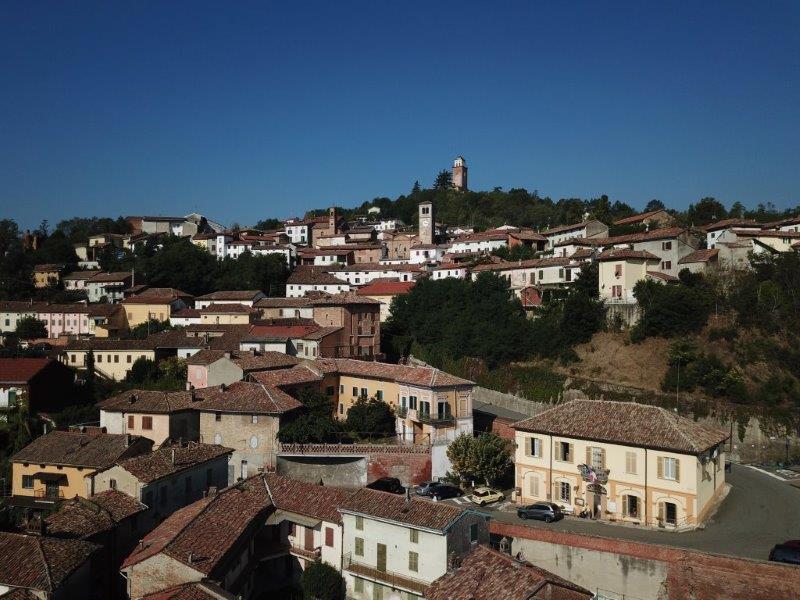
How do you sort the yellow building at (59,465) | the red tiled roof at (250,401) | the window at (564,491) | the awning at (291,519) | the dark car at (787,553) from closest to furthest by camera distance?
1. the dark car at (787,553)
2. the awning at (291,519)
3. the window at (564,491)
4. the yellow building at (59,465)
5. the red tiled roof at (250,401)

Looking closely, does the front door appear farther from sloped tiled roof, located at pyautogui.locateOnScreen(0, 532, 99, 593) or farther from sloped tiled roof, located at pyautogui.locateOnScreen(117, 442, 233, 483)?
sloped tiled roof, located at pyautogui.locateOnScreen(117, 442, 233, 483)

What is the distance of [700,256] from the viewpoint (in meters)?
51.7

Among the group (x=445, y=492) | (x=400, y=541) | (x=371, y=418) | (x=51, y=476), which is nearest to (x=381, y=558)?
(x=400, y=541)

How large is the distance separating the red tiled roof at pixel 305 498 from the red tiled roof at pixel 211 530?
58 centimetres

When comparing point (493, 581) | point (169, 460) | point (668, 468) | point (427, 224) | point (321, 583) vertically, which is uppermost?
Result: point (427, 224)

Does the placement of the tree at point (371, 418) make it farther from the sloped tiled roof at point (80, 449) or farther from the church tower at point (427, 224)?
the church tower at point (427, 224)

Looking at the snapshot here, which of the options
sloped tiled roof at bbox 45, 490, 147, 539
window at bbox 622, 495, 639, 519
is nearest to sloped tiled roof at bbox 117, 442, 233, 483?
sloped tiled roof at bbox 45, 490, 147, 539

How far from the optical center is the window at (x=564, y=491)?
103ft

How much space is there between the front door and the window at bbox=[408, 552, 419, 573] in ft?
3.80

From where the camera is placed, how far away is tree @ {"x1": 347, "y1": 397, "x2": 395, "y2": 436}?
3928 cm

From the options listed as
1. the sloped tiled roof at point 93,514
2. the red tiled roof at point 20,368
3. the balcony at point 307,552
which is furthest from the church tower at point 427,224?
the sloped tiled roof at point 93,514

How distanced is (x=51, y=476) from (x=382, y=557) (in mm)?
18951

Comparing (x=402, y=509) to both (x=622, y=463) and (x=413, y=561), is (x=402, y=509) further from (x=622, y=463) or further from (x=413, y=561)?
(x=622, y=463)

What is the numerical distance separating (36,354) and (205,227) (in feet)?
204
